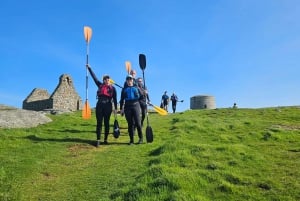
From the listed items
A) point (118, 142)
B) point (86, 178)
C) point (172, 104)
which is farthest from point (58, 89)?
point (86, 178)

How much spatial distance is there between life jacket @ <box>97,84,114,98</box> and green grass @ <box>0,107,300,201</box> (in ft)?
6.42

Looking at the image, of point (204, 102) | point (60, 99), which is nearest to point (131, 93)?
point (60, 99)

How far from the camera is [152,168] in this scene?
11.8 m

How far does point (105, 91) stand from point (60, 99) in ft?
89.8

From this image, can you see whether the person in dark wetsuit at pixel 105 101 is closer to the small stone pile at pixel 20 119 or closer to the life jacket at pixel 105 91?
the life jacket at pixel 105 91

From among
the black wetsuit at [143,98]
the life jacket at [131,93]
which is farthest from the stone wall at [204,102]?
the life jacket at [131,93]

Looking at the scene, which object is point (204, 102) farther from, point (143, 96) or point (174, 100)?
point (143, 96)

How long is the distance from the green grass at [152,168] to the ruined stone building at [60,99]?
24.1m

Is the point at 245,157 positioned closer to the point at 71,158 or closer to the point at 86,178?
the point at 86,178

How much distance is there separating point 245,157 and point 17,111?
15257mm

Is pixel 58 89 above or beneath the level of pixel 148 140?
above

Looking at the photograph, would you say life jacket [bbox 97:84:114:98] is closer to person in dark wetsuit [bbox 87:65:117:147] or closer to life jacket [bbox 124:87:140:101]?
person in dark wetsuit [bbox 87:65:117:147]

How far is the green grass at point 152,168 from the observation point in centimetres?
1038

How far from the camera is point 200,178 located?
1091 centimetres
